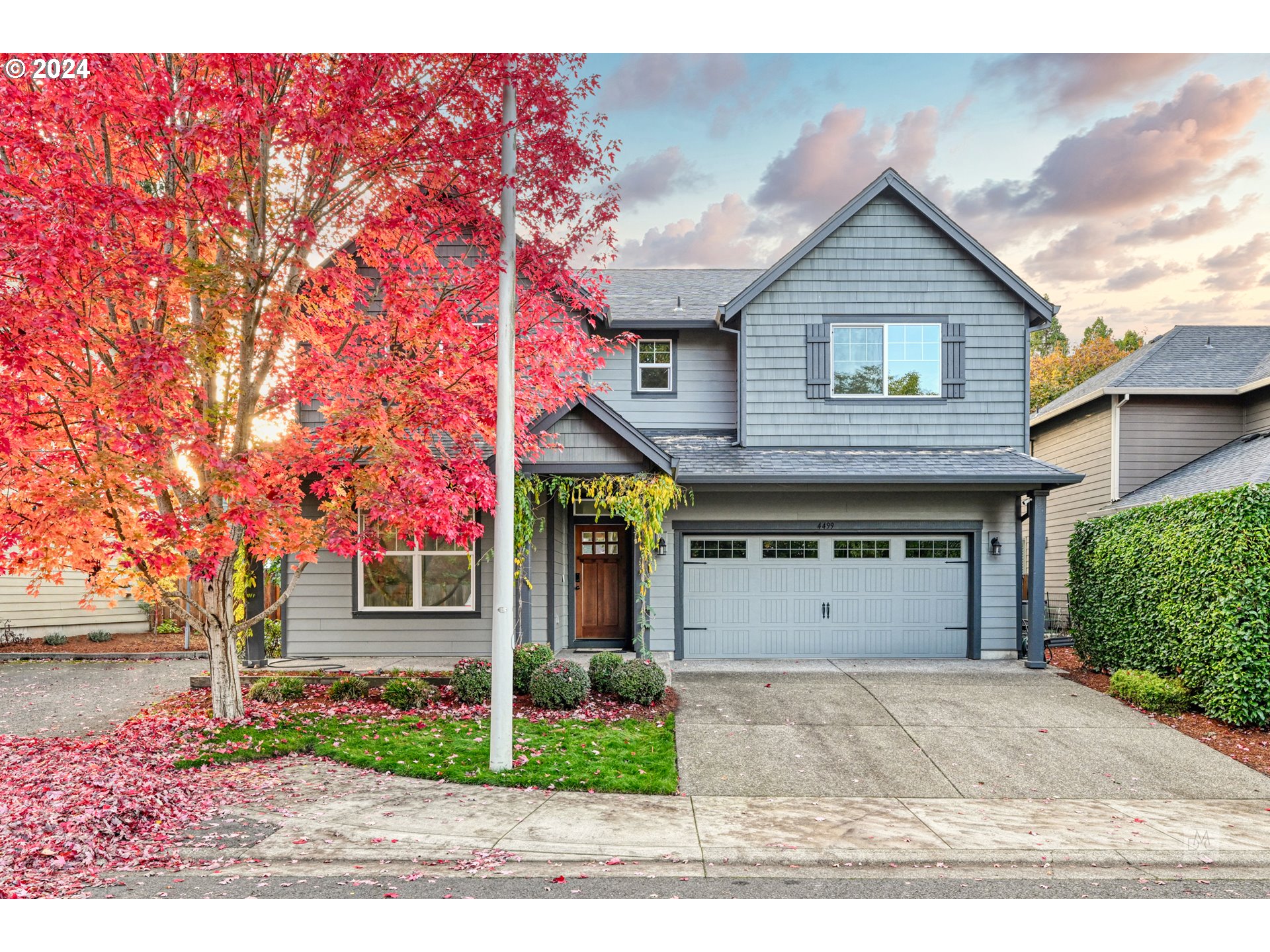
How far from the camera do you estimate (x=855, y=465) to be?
1132cm

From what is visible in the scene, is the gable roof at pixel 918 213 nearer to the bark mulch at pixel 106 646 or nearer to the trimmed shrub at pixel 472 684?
the trimmed shrub at pixel 472 684

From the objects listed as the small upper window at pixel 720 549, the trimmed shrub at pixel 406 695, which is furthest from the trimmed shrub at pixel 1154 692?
the trimmed shrub at pixel 406 695

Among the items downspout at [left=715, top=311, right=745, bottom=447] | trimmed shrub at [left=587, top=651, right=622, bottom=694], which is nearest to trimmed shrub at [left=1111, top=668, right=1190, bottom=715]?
downspout at [left=715, top=311, right=745, bottom=447]

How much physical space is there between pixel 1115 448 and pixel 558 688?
11713 millimetres

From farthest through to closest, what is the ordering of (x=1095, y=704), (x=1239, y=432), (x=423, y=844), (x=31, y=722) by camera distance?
(x=1239, y=432)
(x=1095, y=704)
(x=31, y=722)
(x=423, y=844)

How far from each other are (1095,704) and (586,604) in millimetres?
7334

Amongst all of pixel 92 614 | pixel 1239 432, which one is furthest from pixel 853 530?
pixel 92 614

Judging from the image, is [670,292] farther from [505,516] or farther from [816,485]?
[505,516]

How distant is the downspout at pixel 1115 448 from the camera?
14.1 meters

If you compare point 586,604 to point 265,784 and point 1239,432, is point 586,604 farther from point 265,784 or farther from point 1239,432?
point 1239,432

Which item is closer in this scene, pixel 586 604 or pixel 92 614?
pixel 586 604

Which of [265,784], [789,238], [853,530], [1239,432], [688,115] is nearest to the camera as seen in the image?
[265,784]

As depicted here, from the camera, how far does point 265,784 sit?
620cm

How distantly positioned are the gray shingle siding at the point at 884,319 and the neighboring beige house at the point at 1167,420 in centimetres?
319
